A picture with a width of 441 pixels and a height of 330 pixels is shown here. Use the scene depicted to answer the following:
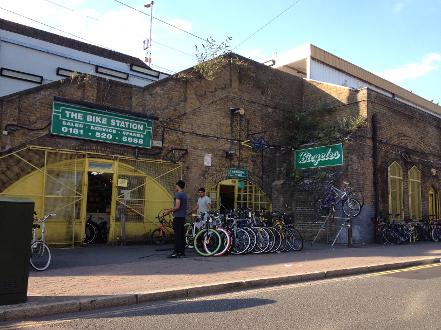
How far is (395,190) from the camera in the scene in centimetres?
2050

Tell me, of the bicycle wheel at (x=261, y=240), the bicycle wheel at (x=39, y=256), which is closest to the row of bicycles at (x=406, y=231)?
the bicycle wheel at (x=261, y=240)

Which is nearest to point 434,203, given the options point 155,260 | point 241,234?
point 241,234

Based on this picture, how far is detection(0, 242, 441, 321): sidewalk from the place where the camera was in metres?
6.70

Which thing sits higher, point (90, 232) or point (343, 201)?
point (343, 201)

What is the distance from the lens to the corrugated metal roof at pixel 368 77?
29312 millimetres

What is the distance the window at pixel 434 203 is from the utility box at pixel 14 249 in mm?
21428

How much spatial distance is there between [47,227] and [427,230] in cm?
1608

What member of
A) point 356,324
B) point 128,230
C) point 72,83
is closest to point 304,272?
point 356,324

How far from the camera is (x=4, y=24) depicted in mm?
21500

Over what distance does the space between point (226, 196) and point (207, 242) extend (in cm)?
598

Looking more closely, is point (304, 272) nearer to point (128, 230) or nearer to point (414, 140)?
point (128, 230)

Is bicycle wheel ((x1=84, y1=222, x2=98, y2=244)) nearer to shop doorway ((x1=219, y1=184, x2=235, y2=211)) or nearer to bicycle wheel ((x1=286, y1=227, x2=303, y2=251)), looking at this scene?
shop doorway ((x1=219, y1=184, x2=235, y2=211))

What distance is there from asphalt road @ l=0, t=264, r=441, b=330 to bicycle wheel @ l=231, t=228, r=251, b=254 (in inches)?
176

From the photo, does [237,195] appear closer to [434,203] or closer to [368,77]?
[434,203]
